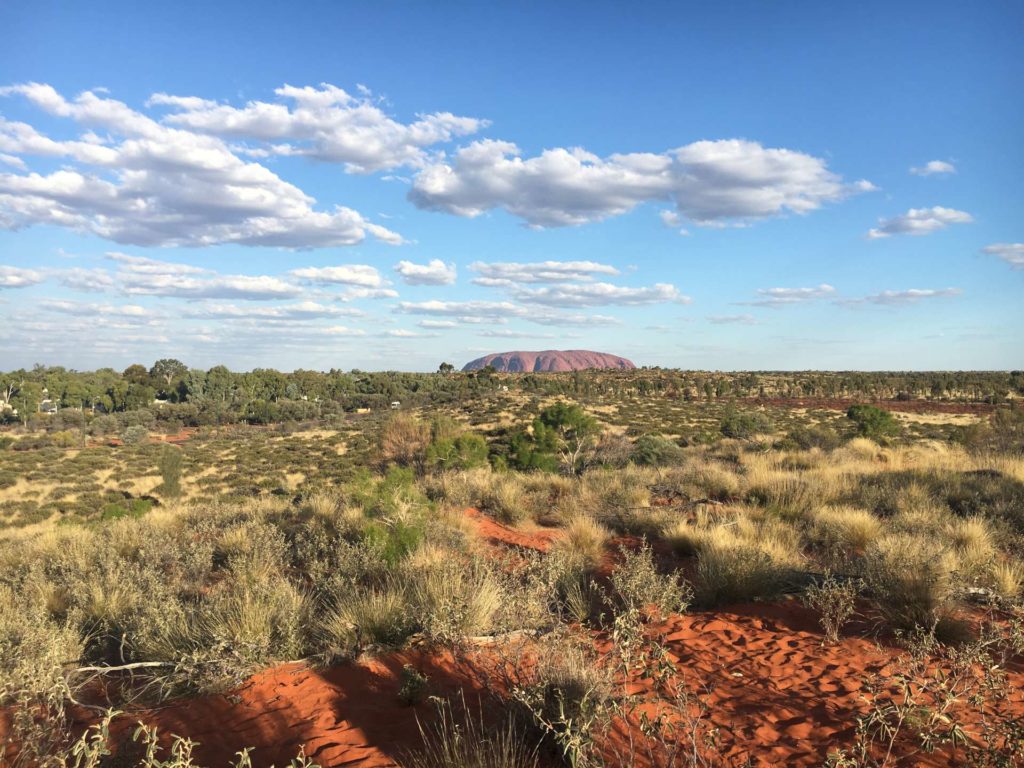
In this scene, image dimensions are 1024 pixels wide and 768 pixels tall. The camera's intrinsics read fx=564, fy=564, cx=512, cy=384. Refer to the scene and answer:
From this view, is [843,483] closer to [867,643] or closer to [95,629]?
[867,643]

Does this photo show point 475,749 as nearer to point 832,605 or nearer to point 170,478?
point 832,605

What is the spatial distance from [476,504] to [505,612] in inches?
294

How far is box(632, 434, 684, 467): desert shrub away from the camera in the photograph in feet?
59.6

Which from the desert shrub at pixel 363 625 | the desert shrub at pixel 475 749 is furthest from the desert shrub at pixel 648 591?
the desert shrub at pixel 475 749

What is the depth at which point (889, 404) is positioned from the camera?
5416 centimetres

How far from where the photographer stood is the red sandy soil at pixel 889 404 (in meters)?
47.8

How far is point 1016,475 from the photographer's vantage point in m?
11.0

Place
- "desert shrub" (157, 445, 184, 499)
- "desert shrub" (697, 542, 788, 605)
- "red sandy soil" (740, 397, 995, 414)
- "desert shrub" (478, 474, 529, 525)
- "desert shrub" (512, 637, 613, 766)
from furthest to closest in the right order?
1. "red sandy soil" (740, 397, 995, 414)
2. "desert shrub" (157, 445, 184, 499)
3. "desert shrub" (478, 474, 529, 525)
4. "desert shrub" (697, 542, 788, 605)
5. "desert shrub" (512, 637, 613, 766)

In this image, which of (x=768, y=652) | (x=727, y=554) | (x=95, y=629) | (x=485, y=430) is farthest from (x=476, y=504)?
(x=485, y=430)

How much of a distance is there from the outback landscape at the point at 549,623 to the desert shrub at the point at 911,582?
0.10ft

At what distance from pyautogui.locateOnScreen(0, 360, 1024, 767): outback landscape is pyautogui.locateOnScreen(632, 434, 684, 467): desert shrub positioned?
2835 mm

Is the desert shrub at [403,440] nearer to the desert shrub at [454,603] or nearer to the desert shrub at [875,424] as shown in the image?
the desert shrub at [454,603]

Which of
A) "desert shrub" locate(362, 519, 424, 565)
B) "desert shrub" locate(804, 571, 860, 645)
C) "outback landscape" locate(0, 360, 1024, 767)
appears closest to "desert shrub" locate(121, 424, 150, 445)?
"outback landscape" locate(0, 360, 1024, 767)

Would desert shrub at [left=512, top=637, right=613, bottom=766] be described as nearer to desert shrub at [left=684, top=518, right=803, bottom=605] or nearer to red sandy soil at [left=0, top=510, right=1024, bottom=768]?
red sandy soil at [left=0, top=510, right=1024, bottom=768]
